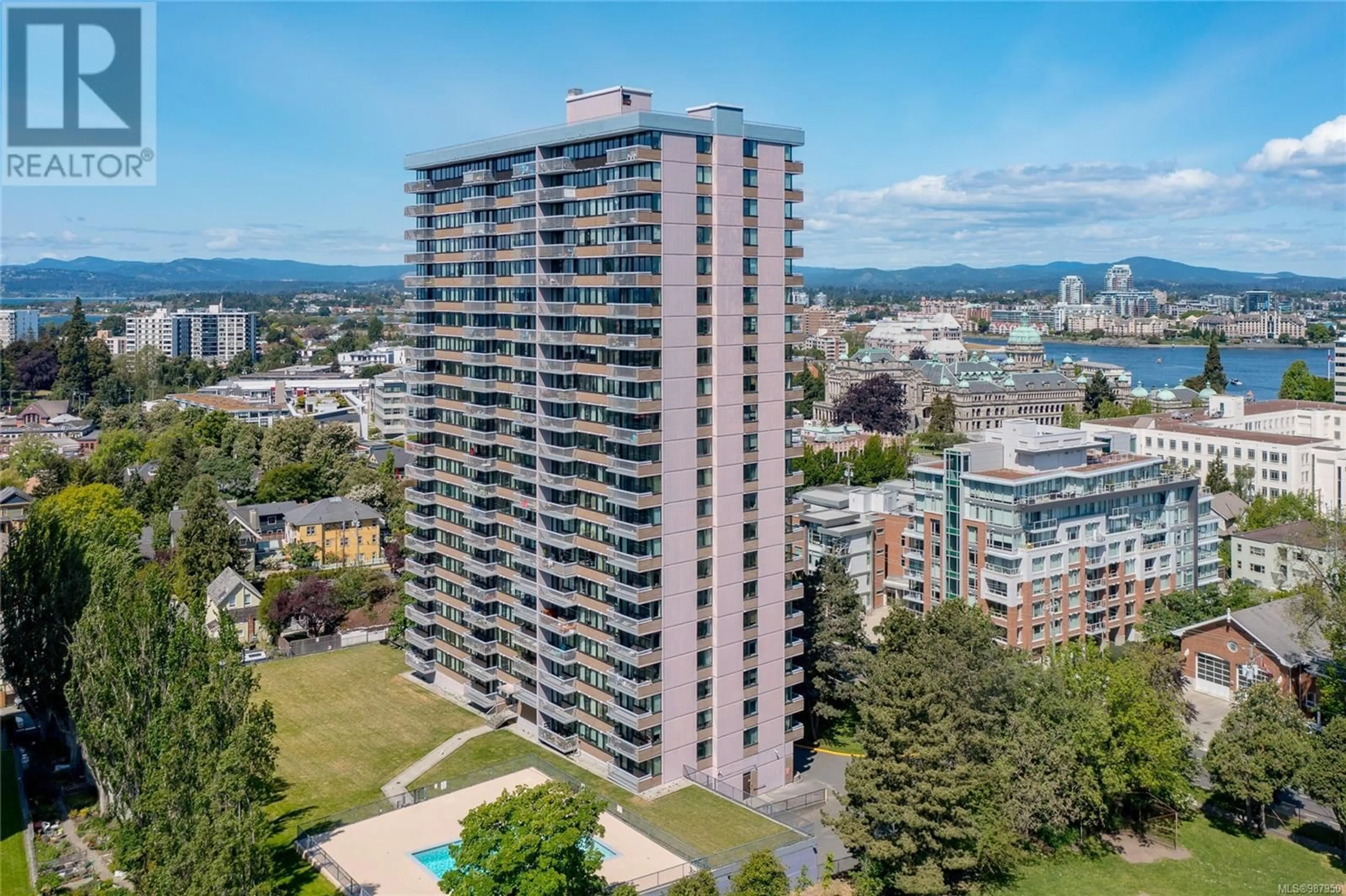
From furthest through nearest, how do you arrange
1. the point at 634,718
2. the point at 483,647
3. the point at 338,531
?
the point at 338,531, the point at 483,647, the point at 634,718

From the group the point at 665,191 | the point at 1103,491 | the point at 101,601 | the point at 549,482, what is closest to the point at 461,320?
the point at 549,482

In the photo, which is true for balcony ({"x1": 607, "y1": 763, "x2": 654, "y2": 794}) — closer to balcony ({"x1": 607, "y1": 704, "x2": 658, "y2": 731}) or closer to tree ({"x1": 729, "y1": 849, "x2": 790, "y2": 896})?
balcony ({"x1": 607, "y1": 704, "x2": 658, "y2": 731})

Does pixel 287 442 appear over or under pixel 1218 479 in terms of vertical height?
over

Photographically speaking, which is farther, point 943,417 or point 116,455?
point 943,417

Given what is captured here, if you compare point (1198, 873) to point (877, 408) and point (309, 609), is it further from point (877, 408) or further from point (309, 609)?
point (877, 408)

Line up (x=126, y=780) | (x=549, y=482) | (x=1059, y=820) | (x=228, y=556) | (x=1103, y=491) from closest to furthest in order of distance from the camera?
(x=126, y=780), (x=1059, y=820), (x=549, y=482), (x=1103, y=491), (x=228, y=556)

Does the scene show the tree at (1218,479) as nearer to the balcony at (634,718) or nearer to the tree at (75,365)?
the balcony at (634,718)

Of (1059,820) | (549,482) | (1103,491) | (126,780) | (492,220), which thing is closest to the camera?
(126,780)

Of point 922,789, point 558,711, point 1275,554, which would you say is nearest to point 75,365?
point 558,711

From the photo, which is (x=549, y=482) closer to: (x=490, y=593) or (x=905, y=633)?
(x=490, y=593)
